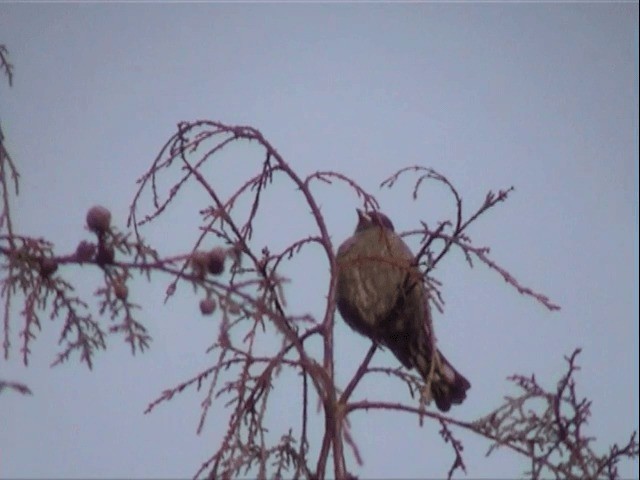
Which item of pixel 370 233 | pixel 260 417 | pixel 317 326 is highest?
pixel 370 233

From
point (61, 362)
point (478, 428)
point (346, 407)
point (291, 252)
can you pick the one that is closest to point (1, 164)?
point (61, 362)

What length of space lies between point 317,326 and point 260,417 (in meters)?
0.29

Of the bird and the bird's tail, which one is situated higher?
the bird

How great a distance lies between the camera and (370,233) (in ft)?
12.4

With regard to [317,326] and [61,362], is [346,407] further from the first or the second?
[61,362]

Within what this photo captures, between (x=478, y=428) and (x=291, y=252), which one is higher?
(x=291, y=252)

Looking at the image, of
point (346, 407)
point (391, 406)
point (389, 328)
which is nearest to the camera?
point (346, 407)

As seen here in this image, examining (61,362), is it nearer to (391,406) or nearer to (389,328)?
(391,406)

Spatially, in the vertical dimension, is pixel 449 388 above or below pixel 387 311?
below

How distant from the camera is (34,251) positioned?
2191 millimetres

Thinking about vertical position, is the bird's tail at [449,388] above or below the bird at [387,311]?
below

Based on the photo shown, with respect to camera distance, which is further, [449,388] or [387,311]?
[387,311]

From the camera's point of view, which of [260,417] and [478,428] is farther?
[478,428]

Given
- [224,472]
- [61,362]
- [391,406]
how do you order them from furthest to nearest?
[61,362], [391,406], [224,472]
